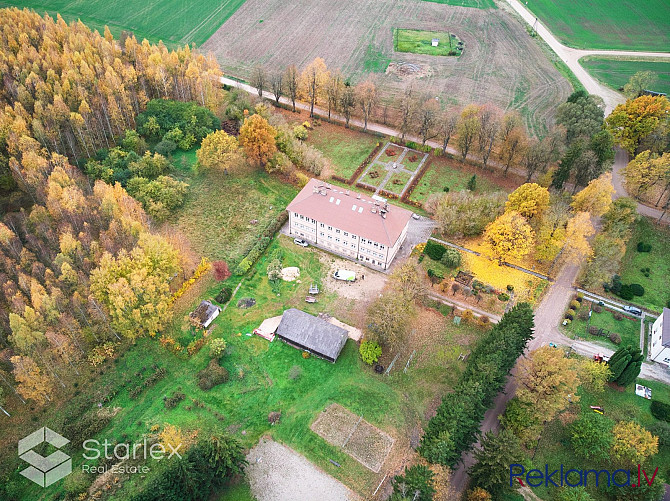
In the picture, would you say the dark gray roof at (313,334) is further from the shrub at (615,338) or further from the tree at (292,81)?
the tree at (292,81)

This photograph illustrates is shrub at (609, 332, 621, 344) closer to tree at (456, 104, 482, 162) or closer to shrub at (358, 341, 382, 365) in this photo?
shrub at (358, 341, 382, 365)

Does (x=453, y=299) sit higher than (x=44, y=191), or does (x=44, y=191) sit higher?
(x=44, y=191)

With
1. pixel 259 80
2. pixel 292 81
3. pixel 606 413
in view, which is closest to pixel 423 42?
pixel 292 81

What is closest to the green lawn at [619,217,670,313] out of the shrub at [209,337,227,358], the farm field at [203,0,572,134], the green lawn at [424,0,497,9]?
the farm field at [203,0,572,134]

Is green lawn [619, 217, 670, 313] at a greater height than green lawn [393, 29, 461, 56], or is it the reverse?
green lawn [393, 29, 461, 56]

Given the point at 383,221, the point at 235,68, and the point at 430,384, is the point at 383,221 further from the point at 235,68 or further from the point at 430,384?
the point at 235,68

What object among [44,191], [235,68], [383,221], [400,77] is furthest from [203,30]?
[383,221]
